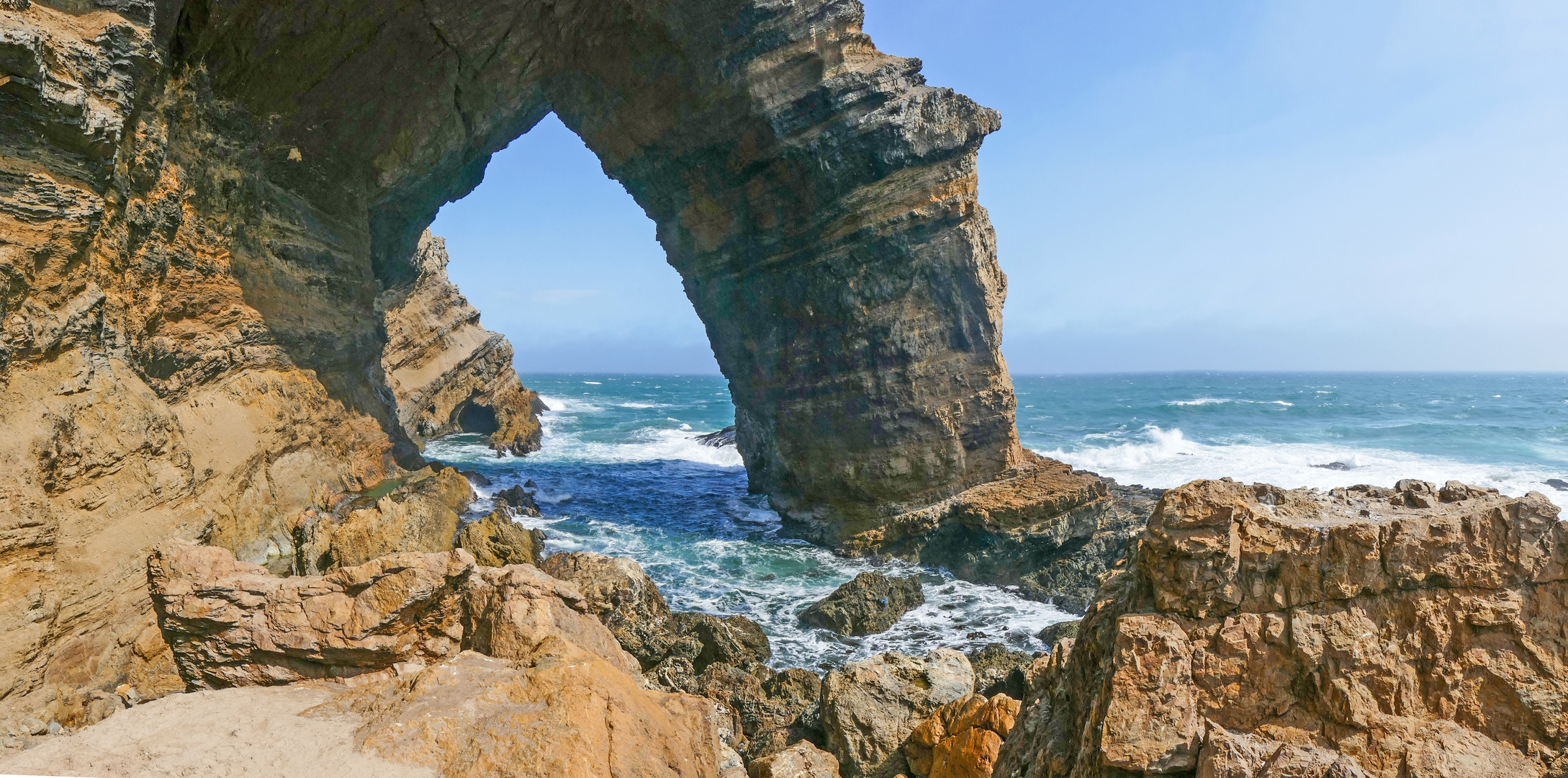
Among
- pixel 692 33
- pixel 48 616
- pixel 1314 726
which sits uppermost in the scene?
pixel 692 33

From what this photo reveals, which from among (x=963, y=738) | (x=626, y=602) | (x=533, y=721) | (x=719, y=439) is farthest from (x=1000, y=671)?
(x=719, y=439)

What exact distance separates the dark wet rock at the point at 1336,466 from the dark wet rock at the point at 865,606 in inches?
893

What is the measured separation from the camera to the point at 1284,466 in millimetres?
28719

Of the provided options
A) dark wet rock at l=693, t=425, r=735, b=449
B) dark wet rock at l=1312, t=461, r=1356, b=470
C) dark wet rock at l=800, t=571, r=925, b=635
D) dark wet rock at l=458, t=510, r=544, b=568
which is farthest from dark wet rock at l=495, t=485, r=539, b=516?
dark wet rock at l=1312, t=461, r=1356, b=470

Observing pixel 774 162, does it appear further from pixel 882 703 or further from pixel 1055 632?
pixel 882 703

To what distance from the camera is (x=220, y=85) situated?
13.2 m

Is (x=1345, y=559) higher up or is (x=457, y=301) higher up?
(x=457, y=301)

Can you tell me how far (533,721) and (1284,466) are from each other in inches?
1286

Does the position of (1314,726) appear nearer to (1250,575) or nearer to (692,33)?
(1250,575)

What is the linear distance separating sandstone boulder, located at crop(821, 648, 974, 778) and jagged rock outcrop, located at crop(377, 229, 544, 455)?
2404 centimetres

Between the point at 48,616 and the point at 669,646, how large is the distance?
24.2 ft

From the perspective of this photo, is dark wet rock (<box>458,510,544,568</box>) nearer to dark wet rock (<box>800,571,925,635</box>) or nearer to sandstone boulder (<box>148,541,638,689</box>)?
dark wet rock (<box>800,571,925,635</box>)

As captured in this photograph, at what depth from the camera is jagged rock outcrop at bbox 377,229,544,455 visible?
29.7 meters

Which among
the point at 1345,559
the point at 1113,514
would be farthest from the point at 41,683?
the point at 1113,514
